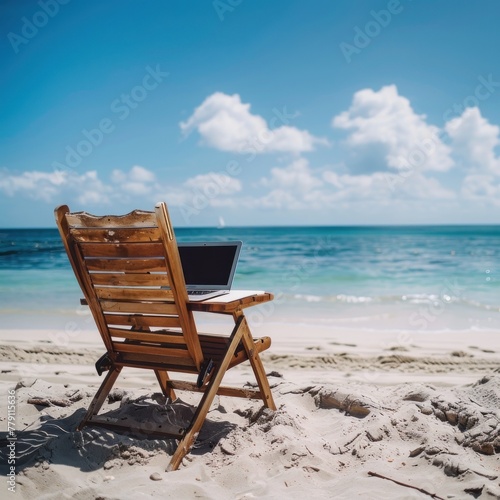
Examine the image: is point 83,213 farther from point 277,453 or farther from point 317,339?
point 317,339

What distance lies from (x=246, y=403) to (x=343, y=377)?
1708 millimetres

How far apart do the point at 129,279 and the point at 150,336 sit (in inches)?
17.5

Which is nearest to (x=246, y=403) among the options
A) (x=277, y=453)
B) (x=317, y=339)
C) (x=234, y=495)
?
(x=277, y=453)

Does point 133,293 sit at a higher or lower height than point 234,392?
higher

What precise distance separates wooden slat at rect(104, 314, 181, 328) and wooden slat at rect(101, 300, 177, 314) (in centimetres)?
5

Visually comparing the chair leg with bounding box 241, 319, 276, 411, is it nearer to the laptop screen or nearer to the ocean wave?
the laptop screen

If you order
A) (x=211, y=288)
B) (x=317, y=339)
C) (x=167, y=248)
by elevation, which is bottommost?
(x=317, y=339)

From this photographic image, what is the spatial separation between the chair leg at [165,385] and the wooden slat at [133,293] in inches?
34.7

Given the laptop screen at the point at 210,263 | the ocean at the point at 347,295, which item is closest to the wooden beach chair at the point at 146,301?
the laptop screen at the point at 210,263

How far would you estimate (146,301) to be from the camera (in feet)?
10.5

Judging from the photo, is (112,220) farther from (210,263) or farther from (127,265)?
(210,263)

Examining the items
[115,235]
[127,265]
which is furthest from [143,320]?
[115,235]

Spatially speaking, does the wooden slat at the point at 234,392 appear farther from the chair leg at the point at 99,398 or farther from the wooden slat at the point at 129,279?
the wooden slat at the point at 129,279

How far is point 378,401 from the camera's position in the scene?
388 cm
